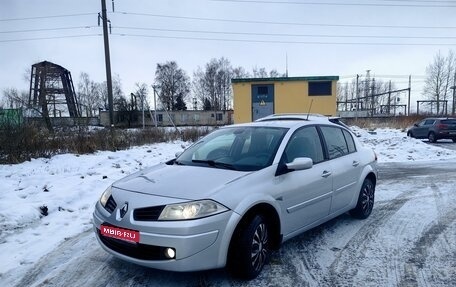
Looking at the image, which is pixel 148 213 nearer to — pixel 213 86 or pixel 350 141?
pixel 350 141

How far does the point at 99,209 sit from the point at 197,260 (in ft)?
4.40

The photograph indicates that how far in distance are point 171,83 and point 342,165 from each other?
84435mm

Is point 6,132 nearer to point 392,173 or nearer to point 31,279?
point 31,279

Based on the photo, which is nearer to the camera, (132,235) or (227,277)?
(132,235)

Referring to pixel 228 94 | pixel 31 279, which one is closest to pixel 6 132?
pixel 31 279

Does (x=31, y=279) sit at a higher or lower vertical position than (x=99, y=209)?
lower

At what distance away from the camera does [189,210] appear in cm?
310

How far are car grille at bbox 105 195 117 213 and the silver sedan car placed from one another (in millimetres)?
13

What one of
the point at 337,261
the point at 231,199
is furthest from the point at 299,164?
the point at 337,261

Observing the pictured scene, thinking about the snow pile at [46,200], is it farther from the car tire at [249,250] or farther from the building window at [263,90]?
the building window at [263,90]

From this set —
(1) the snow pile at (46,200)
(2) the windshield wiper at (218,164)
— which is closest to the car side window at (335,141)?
(2) the windshield wiper at (218,164)

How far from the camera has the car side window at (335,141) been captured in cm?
486

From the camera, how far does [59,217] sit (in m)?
5.64

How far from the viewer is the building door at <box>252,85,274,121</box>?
30.8m
